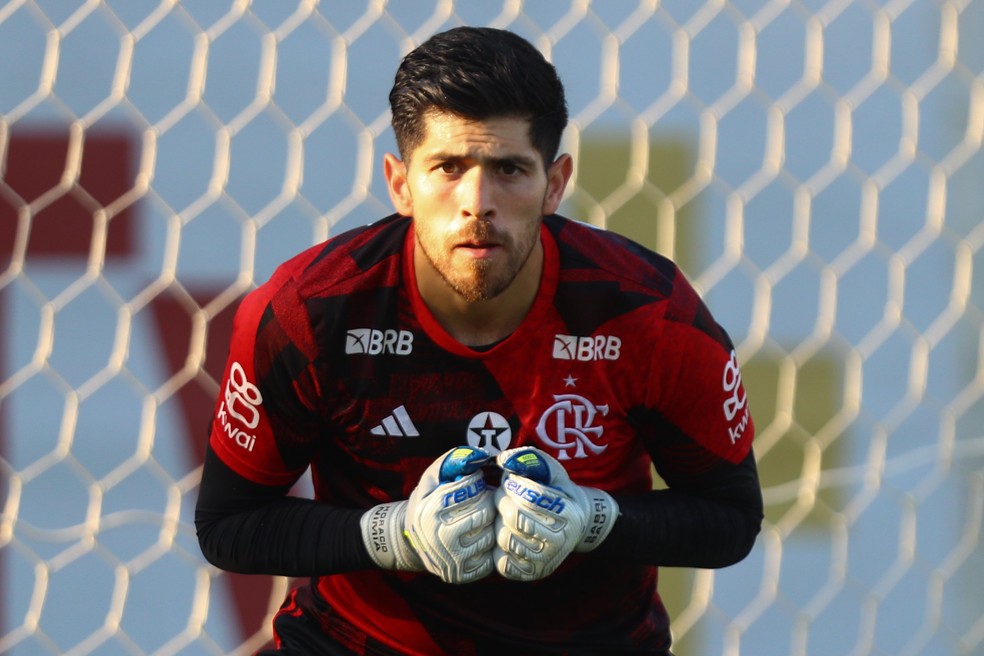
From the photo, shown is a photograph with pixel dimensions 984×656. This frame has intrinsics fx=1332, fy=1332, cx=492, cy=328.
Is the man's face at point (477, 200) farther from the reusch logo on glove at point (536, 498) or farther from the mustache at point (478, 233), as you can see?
the reusch logo on glove at point (536, 498)

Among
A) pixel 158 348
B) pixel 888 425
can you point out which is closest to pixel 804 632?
pixel 888 425

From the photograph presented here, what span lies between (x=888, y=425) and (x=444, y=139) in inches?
34.7

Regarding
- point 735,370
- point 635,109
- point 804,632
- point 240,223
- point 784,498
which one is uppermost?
point 635,109

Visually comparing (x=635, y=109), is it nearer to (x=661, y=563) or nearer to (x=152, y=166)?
(x=152, y=166)

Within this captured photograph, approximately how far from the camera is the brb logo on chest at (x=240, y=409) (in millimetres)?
1011

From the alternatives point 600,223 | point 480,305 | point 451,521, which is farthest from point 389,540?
point 600,223

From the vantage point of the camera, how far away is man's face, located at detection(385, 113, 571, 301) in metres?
0.97

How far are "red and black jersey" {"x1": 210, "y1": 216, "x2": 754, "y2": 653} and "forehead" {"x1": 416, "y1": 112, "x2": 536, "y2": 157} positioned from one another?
10cm

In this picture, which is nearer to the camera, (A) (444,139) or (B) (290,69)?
(A) (444,139)

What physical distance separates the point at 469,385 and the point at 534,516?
0.13 m

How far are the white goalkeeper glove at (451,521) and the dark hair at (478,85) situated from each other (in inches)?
9.7

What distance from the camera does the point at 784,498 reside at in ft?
5.39

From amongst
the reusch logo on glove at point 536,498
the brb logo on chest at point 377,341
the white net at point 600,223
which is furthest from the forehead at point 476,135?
the white net at point 600,223

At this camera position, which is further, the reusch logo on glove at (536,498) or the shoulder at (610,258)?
the shoulder at (610,258)
